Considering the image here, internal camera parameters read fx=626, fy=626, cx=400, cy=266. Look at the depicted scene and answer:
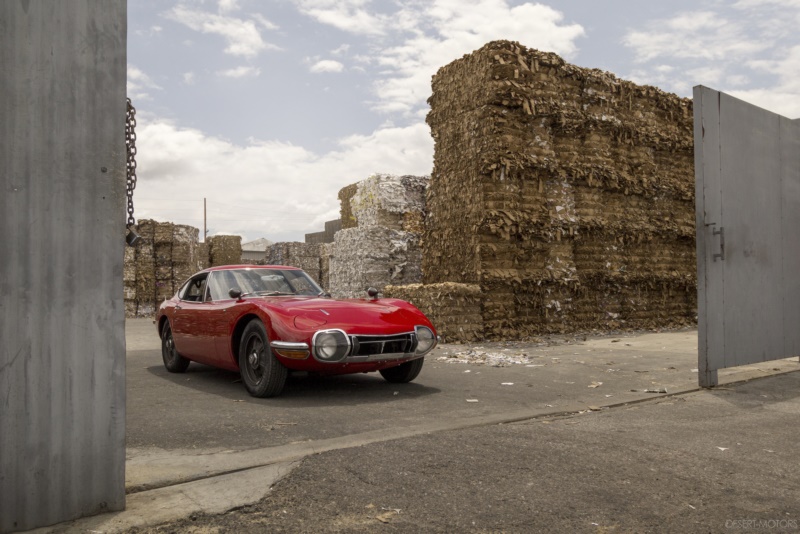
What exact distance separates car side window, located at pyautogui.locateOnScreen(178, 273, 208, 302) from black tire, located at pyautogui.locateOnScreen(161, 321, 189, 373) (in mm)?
436

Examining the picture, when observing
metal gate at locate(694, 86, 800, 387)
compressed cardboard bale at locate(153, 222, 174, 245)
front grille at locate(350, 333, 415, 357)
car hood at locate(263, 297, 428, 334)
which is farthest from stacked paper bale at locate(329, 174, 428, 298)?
metal gate at locate(694, 86, 800, 387)

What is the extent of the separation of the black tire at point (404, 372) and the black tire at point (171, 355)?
255 centimetres

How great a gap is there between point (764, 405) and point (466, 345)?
16.6ft

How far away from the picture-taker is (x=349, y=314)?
5.54 meters

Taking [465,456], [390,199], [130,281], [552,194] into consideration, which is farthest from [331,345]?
[130,281]

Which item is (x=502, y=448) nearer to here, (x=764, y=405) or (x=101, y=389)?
(x=101, y=389)

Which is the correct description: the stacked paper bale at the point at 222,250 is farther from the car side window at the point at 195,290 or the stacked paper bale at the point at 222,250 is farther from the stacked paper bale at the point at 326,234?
the stacked paper bale at the point at 326,234

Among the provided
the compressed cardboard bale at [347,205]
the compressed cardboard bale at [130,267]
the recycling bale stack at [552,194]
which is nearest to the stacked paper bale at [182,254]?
the compressed cardboard bale at [130,267]

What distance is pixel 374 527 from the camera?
8.20ft

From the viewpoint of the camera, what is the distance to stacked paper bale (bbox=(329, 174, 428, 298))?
13492 millimetres

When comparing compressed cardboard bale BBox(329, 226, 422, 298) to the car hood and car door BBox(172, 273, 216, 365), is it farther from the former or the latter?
the car hood

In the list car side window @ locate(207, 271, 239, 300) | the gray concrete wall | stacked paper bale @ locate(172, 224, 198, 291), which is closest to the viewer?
the gray concrete wall

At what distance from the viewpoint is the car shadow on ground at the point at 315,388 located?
5352mm

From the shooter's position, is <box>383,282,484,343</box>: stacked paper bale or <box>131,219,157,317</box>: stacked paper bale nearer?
<box>383,282,484,343</box>: stacked paper bale
